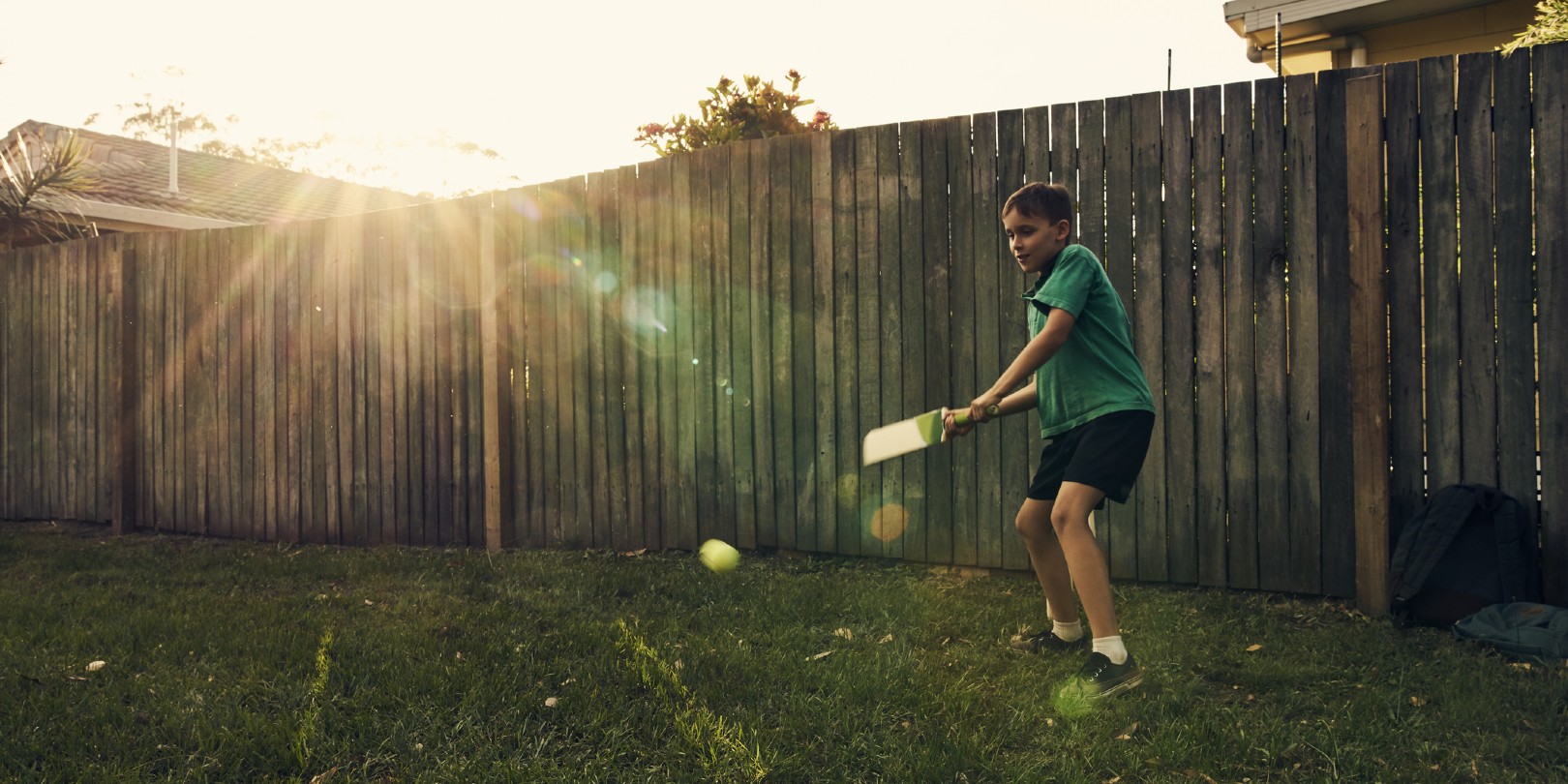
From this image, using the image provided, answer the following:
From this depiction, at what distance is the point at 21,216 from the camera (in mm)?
10516

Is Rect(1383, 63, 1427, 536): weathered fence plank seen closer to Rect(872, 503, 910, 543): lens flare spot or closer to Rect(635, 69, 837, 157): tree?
Rect(872, 503, 910, 543): lens flare spot

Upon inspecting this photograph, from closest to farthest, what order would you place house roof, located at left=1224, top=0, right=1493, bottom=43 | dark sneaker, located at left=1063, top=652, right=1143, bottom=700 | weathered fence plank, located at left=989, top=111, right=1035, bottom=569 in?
dark sneaker, located at left=1063, top=652, right=1143, bottom=700 < weathered fence plank, located at left=989, top=111, right=1035, bottom=569 < house roof, located at left=1224, top=0, right=1493, bottom=43

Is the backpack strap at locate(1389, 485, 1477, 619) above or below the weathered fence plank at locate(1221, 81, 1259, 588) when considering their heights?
below

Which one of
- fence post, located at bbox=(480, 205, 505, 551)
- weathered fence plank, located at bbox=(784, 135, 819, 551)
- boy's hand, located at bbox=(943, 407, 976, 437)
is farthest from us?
fence post, located at bbox=(480, 205, 505, 551)

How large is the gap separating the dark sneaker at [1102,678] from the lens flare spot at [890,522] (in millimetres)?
1770

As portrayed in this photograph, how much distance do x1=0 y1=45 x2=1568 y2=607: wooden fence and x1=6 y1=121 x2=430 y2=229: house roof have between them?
4989 mm

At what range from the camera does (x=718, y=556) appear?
520 cm

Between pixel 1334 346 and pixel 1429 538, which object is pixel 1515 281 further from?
pixel 1429 538

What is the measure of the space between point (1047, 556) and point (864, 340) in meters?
1.75

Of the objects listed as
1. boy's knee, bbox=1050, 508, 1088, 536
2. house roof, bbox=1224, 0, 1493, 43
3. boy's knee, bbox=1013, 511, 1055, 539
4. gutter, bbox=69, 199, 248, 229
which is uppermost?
house roof, bbox=1224, 0, 1493, 43

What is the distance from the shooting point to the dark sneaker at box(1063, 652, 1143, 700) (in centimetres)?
296

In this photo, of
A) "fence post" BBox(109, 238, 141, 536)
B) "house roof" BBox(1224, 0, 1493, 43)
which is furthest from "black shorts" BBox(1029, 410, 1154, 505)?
"fence post" BBox(109, 238, 141, 536)

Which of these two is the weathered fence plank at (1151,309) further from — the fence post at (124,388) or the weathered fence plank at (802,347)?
the fence post at (124,388)

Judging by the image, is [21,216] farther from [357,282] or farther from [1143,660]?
[1143,660]
